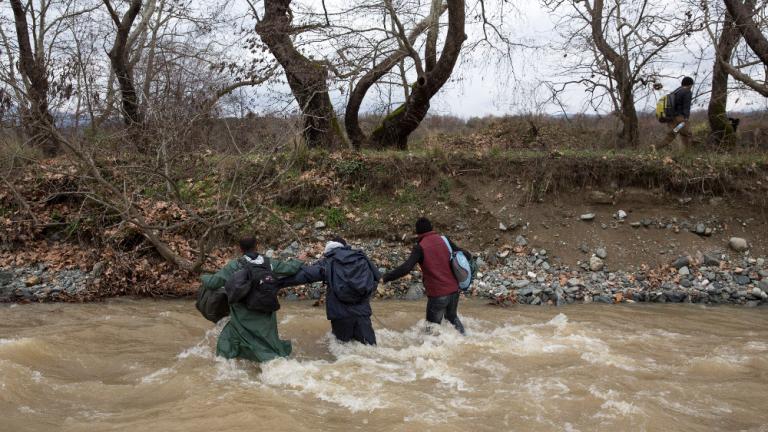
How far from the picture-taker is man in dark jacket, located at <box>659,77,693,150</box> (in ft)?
42.4

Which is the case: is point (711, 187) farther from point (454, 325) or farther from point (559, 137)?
point (454, 325)

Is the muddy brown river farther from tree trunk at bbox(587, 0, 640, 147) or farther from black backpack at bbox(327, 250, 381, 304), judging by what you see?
tree trunk at bbox(587, 0, 640, 147)

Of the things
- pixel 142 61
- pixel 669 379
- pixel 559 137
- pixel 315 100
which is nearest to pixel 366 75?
pixel 315 100

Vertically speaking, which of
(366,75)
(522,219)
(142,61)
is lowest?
(522,219)

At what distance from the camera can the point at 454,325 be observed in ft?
26.7

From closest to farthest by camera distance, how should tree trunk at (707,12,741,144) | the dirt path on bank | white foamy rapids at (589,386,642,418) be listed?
white foamy rapids at (589,386,642,418), the dirt path on bank, tree trunk at (707,12,741,144)

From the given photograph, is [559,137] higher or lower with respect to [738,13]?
lower

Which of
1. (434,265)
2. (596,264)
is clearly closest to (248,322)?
(434,265)

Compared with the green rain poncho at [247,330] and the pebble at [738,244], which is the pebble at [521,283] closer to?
the pebble at [738,244]

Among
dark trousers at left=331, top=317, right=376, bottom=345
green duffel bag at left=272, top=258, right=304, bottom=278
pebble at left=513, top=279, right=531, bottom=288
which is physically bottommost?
pebble at left=513, top=279, right=531, bottom=288

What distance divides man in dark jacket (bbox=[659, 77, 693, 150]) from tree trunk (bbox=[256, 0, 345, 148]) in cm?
820

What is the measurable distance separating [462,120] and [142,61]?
12955 mm

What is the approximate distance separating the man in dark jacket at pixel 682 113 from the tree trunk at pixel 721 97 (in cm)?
139

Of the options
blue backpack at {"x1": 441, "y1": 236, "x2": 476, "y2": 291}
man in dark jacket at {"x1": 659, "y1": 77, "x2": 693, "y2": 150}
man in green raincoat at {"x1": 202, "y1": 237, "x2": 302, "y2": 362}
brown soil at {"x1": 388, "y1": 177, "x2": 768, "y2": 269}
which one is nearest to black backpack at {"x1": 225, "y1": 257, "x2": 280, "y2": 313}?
man in green raincoat at {"x1": 202, "y1": 237, "x2": 302, "y2": 362}
